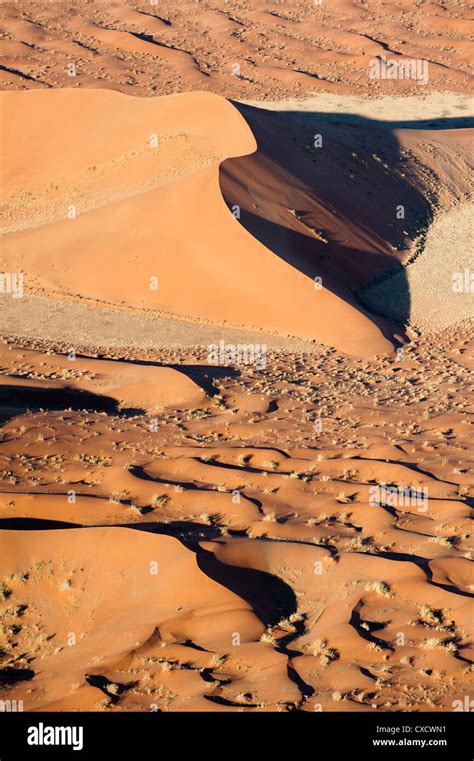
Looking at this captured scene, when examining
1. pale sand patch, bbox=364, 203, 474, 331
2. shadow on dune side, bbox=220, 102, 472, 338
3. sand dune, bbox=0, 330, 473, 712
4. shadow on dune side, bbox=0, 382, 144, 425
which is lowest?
sand dune, bbox=0, 330, 473, 712

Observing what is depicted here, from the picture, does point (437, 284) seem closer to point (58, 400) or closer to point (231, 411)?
point (231, 411)

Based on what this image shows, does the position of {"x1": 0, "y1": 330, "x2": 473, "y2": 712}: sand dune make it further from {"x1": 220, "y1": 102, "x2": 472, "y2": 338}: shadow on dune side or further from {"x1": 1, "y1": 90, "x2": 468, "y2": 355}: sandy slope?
{"x1": 220, "y1": 102, "x2": 472, "y2": 338}: shadow on dune side

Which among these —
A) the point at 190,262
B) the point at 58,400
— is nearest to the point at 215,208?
the point at 190,262

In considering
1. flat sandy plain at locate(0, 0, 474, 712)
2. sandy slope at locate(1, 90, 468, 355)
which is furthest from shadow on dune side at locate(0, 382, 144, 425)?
sandy slope at locate(1, 90, 468, 355)

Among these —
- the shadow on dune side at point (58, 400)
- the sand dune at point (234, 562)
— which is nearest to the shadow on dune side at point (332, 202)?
the shadow on dune side at point (58, 400)

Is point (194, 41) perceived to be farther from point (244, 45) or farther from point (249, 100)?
point (249, 100)

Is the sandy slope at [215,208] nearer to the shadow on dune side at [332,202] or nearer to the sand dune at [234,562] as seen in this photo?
the shadow on dune side at [332,202]
